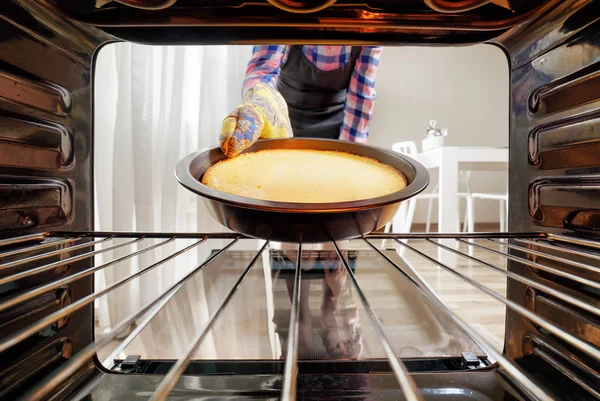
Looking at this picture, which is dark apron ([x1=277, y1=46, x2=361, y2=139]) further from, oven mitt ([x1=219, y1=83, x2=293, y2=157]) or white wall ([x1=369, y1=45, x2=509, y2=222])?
white wall ([x1=369, y1=45, x2=509, y2=222])

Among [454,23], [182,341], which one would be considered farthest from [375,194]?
[182,341]

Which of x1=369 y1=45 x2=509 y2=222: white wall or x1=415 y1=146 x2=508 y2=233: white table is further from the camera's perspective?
x1=369 y1=45 x2=509 y2=222: white wall

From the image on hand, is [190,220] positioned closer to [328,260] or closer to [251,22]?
[328,260]

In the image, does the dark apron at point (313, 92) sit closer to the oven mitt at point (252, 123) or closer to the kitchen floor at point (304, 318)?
the oven mitt at point (252, 123)

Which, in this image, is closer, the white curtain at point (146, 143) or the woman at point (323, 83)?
the woman at point (323, 83)

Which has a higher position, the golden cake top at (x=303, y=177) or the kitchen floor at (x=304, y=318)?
the golden cake top at (x=303, y=177)

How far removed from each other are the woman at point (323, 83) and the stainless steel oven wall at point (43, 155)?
0.48m

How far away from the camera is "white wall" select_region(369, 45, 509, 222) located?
304 cm

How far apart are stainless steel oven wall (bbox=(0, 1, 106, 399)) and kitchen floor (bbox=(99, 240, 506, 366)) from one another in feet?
0.25

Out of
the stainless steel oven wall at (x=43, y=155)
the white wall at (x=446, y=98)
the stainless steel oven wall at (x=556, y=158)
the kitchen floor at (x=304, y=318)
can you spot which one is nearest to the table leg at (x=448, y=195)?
the kitchen floor at (x=304, y=318)

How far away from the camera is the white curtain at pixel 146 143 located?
3.37ft

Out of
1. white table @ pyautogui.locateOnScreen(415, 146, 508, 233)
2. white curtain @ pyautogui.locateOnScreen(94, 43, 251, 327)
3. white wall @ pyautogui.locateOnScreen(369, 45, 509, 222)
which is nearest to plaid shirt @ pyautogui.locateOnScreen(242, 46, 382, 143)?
white curtain @ pyautogui.locateOnScreen(94, 43, 251, 327)

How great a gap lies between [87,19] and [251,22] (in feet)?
0.48

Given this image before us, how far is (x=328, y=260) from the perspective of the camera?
0.75m
